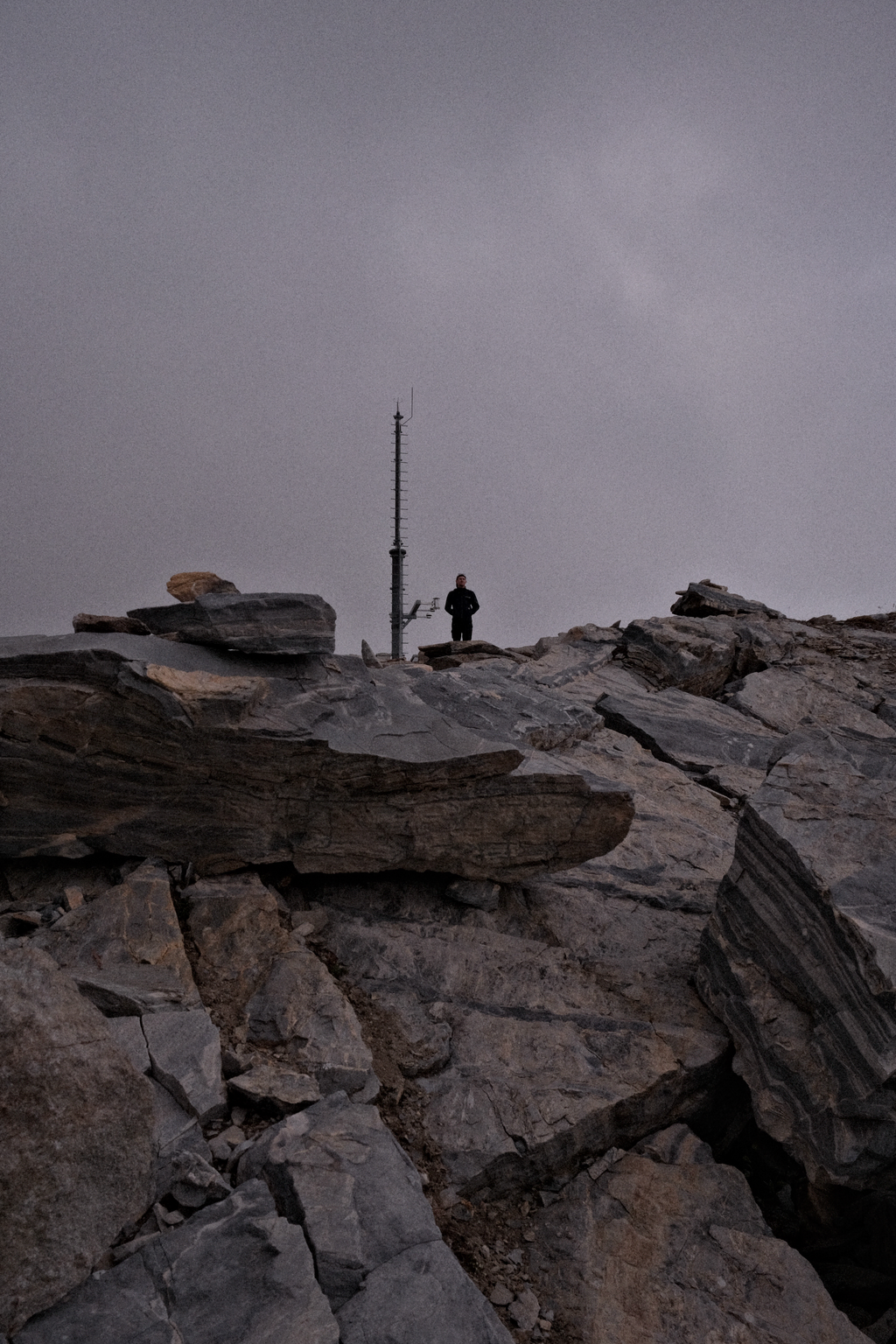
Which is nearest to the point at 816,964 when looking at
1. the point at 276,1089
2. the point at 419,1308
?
the point at 419,1308

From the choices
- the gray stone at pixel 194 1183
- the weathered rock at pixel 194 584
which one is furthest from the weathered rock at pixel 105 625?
the gray stone at pixel 194 1183

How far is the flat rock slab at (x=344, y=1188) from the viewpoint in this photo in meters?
4.43

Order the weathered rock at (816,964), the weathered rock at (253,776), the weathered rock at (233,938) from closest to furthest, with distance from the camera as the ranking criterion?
the weathered rock at (816,964) → the weathered rock at (233,938) → the weathered rock at (253,776)

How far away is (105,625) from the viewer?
880cm

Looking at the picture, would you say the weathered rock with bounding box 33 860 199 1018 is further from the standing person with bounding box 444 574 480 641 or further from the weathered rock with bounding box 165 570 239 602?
the standing person with bounding box 444 574 480 641

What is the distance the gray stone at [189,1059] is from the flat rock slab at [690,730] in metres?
10.1

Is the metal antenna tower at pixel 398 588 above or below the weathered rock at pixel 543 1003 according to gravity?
above

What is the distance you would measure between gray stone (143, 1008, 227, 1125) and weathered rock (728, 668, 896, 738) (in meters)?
14.2

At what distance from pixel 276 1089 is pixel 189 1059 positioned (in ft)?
2.22

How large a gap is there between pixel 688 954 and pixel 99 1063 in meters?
6.51

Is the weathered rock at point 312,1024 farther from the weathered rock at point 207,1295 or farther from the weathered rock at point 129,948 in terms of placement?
the weathered rock at point 207,1295

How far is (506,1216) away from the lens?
19.5 ft

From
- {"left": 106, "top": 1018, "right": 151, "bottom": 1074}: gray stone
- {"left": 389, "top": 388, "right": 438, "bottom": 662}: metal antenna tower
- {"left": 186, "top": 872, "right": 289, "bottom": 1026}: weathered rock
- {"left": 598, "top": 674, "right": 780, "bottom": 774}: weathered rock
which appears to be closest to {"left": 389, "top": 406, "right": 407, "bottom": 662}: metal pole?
{"left": 389, "top": 388, "right": 438, "bottom": 662}: metal antenna tower

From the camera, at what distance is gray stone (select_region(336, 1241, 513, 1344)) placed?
412cm
